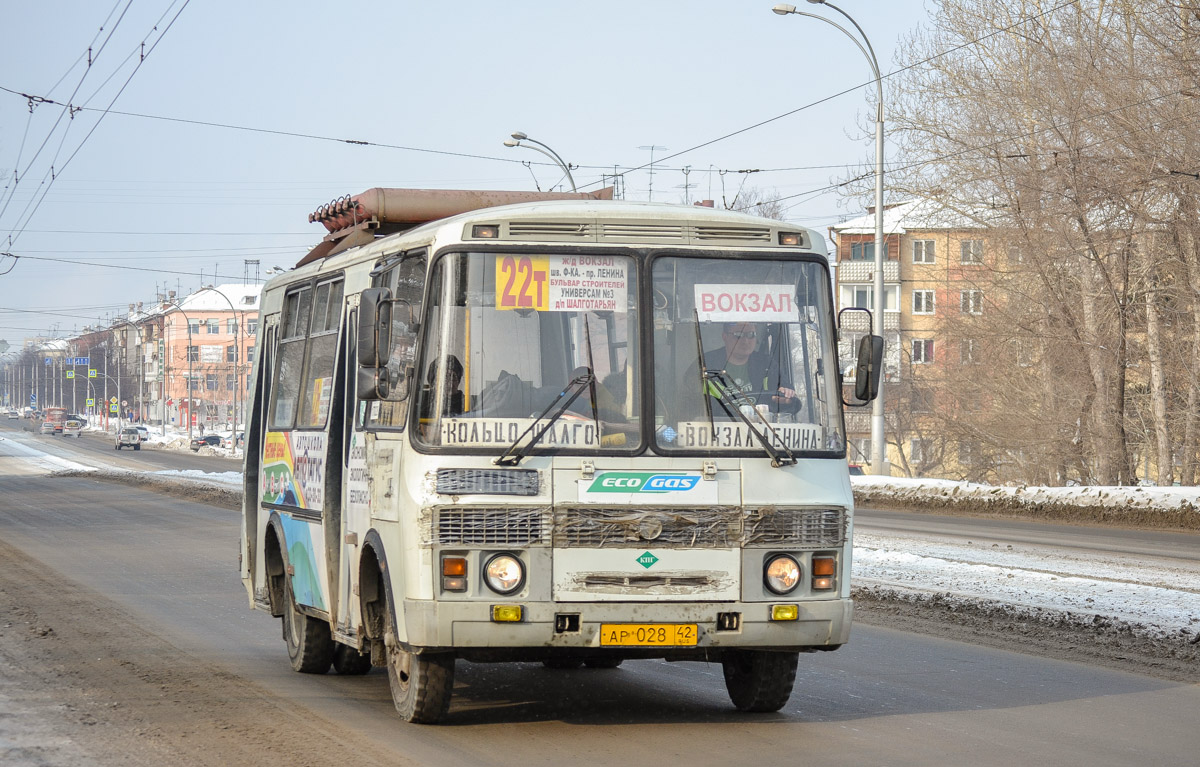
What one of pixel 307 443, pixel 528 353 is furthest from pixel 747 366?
pixel 307 443

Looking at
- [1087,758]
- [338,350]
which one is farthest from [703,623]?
[338,350]

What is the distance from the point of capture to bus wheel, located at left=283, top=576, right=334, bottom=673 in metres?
9.84

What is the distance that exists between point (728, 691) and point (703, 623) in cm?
143

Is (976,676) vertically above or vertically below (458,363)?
below

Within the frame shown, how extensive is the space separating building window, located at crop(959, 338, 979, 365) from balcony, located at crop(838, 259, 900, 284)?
120ft

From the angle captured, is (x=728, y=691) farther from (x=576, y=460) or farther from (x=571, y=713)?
(x=576, y=460)

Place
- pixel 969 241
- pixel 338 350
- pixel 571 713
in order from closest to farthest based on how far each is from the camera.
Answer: pixel 571 713, pixel 338 350, pixel 969 241

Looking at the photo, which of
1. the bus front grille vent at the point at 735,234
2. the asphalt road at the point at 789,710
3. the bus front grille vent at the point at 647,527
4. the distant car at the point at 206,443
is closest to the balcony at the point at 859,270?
the distant car at the point at 206,443

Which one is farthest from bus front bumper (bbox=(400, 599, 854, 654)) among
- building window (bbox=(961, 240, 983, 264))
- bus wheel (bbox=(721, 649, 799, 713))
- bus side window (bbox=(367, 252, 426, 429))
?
building window (bbox=(961, 240, 983, 264))

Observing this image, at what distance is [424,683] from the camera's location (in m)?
7.68

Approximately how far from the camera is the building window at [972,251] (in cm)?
3678

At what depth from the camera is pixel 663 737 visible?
759 cm

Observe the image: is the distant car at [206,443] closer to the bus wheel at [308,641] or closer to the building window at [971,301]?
the building window at [971,301]

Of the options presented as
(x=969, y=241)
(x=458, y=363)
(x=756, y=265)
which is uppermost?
(x=969, y=241)
